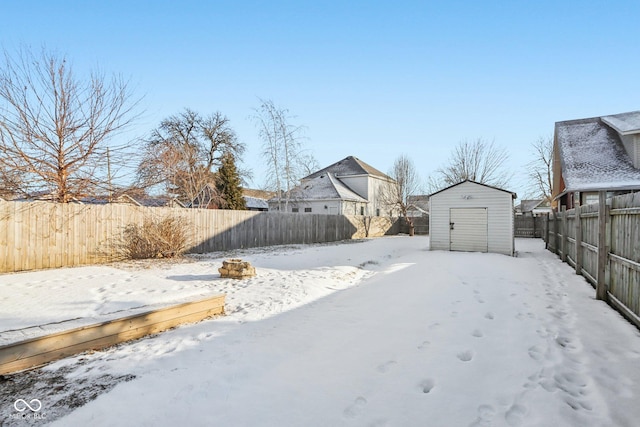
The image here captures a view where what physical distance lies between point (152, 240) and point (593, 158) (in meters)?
17.8

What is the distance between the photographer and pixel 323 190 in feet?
97.3

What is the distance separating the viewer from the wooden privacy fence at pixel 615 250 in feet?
13.0

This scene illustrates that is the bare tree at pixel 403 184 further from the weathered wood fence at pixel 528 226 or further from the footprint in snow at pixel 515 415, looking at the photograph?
the footprint in snow at pixel 515 415

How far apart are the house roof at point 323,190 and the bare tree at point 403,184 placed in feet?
11.6

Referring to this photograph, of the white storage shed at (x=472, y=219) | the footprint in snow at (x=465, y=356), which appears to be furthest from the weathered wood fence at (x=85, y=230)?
the footprint in snow at (x=465, y=356)

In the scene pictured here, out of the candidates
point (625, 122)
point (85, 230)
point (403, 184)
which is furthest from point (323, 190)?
point (85, 230)

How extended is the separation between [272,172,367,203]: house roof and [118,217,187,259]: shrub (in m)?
16.7

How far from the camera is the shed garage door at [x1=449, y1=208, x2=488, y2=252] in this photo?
1274 centimetres

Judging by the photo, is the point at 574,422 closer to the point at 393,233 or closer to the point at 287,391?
the point at 287,391

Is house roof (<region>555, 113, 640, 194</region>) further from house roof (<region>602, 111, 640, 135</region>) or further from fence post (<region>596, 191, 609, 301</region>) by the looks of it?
fence post (<region>596, 191, 609, 301</region>)

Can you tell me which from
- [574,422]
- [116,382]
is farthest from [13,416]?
[574,422]

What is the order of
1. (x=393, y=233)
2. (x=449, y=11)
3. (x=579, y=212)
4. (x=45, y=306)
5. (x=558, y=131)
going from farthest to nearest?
(x=393, y=233) < (x=558, y=131) < (x=449, y=11) < (x=579, y=212) < (x=45, y=306)

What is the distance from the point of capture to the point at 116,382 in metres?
2.75

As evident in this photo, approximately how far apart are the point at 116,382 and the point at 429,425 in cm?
242
